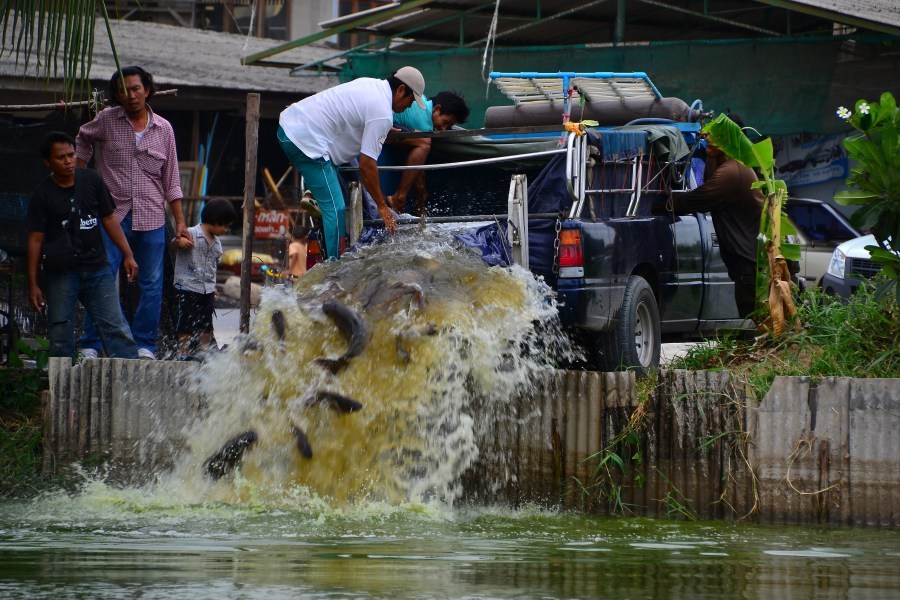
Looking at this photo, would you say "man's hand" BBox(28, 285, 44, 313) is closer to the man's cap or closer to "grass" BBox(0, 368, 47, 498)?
"grass" BBox(0, 368, 47, 498)

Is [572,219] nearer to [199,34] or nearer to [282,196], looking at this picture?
[282,196]

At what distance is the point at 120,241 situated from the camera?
9188mm

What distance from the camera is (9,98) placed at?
18797 millimetres

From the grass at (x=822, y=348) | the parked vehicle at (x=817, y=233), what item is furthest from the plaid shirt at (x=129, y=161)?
the parked vehicle at (x=817, y=233)

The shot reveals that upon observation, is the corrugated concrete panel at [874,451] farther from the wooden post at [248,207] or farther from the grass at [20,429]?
the grass at [20,429]

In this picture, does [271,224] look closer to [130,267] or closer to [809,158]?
[809,158]

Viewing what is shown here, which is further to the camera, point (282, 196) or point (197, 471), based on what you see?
point (282, 196)

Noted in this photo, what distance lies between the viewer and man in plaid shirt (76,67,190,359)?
9.71 m

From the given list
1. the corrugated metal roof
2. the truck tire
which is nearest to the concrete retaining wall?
the truck tire

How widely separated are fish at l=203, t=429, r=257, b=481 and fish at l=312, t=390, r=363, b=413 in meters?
0.49

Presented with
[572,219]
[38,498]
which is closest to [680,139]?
[572,219]

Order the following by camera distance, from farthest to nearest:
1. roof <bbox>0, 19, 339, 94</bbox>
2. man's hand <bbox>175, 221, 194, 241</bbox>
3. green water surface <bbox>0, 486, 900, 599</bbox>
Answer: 1. roof <bbox>0, 19, 339, 94</bbox>
2. man's hand <bbox>175, 221, 194, 241</bbox>
3. green water surface <bbox>0, 486, 900, 599</bbox>

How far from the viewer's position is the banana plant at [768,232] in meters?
8.84

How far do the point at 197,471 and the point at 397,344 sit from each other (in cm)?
153
